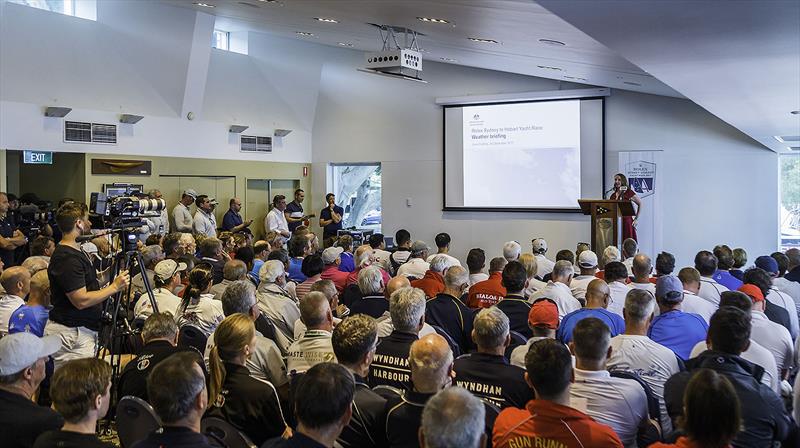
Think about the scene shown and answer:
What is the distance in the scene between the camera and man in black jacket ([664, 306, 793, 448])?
279 centimetres

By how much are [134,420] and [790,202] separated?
36.4 ft

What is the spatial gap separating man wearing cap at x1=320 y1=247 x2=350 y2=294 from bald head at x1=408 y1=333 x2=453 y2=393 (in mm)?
3608

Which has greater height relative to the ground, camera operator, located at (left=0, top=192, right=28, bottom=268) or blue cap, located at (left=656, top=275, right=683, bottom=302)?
camera operator, located at (left=0, top=192, right=28, bottom=268)

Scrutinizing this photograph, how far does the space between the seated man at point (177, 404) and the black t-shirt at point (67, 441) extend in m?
0.19

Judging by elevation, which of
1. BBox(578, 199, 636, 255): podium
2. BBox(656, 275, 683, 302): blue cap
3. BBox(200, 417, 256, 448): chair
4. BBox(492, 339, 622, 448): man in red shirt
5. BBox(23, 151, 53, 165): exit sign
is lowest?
BBox(200, 417, 256, 448): chair

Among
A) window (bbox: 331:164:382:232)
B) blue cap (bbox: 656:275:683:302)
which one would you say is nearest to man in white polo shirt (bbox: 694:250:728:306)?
blue cap (bbox: 656:275:683:302)

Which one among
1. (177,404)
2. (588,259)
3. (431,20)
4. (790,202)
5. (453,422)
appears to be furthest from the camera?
(790,202)

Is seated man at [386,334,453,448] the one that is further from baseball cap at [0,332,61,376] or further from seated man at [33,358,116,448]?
baseball cap at [0,332,61,376]

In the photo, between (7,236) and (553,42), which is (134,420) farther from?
(7,236)

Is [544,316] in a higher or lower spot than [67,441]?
higher

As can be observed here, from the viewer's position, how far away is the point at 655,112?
38.1 ft

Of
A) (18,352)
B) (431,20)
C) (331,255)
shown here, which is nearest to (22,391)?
(18,352)

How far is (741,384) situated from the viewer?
9.53 feet

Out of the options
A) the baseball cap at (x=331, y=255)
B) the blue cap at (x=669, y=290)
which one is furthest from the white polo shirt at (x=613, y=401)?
the baseball cap at (x=331, y=255)
